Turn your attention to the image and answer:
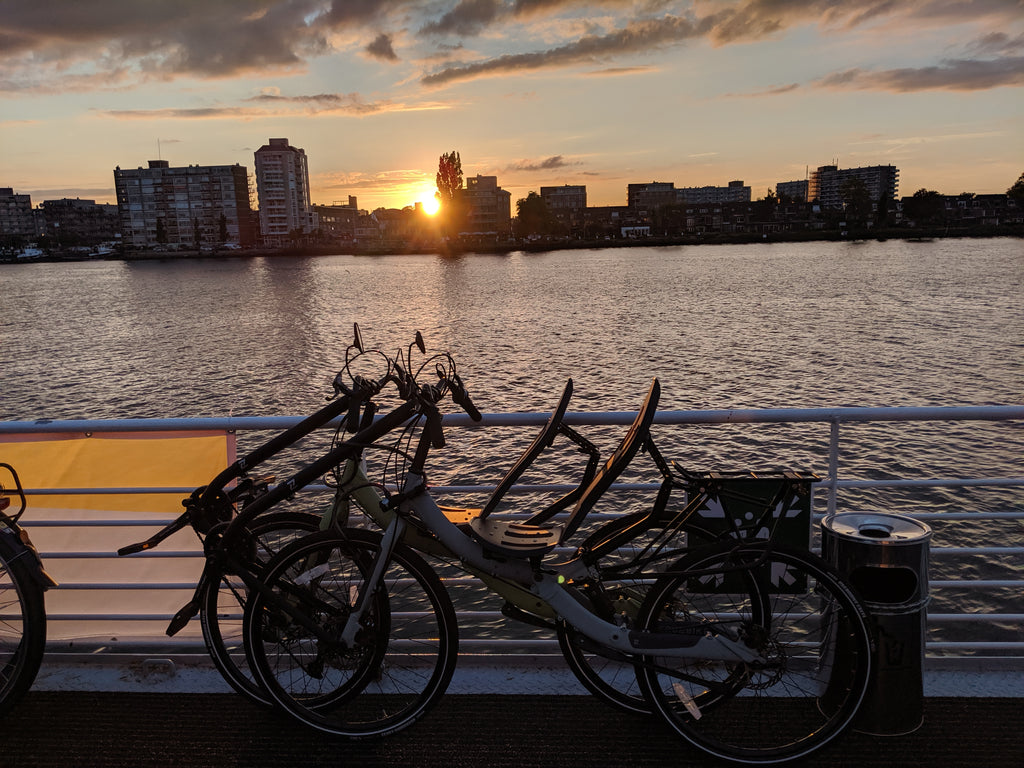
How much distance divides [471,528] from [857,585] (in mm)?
1578

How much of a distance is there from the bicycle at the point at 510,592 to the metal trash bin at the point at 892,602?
0.17 metres

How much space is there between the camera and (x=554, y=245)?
17612 centimetres

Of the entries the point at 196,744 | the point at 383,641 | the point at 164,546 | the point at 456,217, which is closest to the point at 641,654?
the point at 383,641

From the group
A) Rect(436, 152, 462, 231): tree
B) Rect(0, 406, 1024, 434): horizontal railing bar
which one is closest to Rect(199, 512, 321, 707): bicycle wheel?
Rect(0, 406, 1024, 434): horizontal railing bar

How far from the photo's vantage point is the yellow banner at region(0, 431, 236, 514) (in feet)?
17.0

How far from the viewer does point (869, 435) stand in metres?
21.4

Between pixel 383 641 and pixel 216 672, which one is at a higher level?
pixel 383 641

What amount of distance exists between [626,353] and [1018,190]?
176 m

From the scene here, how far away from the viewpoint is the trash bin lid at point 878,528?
310 cm

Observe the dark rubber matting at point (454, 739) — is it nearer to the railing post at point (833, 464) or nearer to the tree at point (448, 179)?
the railing post at point (833, 464)

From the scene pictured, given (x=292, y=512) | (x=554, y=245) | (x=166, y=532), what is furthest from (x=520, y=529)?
(x=554, y=245)

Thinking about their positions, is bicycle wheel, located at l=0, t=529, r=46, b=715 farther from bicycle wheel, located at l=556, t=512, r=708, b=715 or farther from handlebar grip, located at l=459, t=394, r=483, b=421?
bicycle wheel, located at l=556, t=512, r=708, b=715

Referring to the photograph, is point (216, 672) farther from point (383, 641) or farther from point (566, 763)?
point (566, 763)

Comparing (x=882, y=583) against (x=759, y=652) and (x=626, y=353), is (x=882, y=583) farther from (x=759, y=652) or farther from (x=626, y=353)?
(x=626, y=353)
